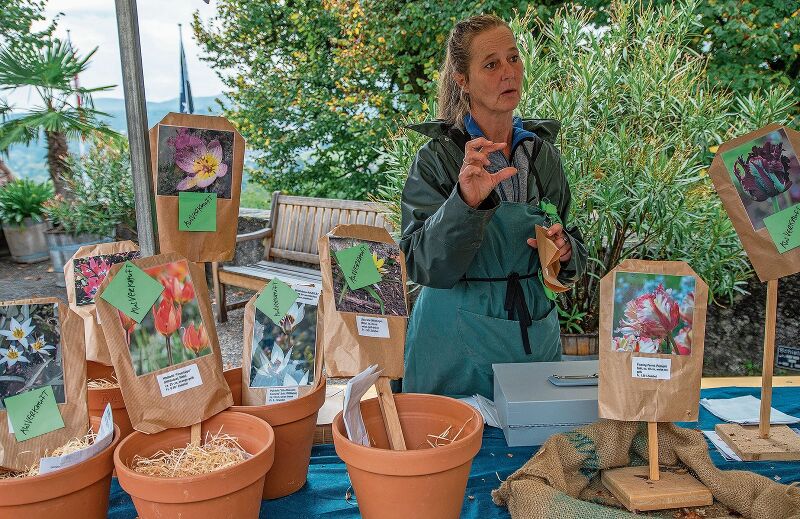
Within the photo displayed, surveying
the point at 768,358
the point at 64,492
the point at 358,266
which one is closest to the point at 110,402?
the point at 64,492

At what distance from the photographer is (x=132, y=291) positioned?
0.97m

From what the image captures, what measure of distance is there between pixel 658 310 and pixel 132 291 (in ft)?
2.74

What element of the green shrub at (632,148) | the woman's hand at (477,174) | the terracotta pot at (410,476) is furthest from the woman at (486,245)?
the green shrub at (632,148)

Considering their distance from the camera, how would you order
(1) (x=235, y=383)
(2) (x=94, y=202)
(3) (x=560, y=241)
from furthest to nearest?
(2) (x=94, y=202), (3) (x=560, y=241), (1) (x=235, y=383)

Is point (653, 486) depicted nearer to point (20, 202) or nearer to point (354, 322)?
point (354, 322)

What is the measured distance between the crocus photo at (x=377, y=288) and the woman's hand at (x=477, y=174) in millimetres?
266

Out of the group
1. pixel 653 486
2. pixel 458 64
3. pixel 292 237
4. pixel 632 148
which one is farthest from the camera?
pixel 292 237

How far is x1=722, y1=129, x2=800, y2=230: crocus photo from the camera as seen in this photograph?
1.18 metres

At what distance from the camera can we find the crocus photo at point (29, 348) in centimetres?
98

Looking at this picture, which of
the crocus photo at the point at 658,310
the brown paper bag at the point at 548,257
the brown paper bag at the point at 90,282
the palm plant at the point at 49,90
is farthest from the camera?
the palm plant at the point at 49,90

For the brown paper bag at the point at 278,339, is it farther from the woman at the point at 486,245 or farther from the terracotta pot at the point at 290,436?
the woman at the point at 486,245

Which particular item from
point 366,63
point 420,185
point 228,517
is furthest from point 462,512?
point 366,63

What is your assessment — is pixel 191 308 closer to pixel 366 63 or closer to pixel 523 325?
pixel 523 325

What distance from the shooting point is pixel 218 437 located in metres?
1.00
